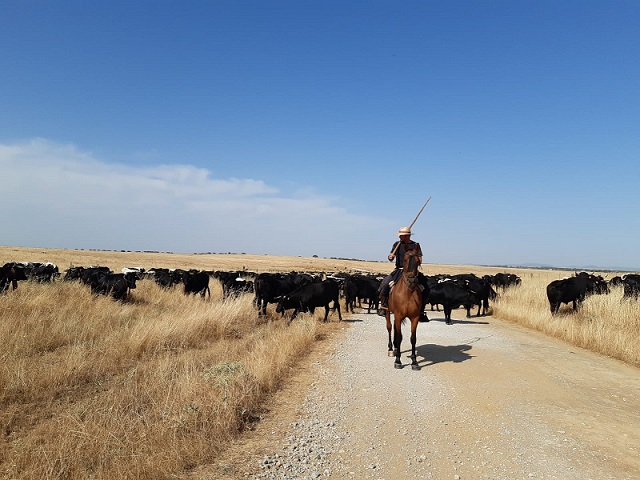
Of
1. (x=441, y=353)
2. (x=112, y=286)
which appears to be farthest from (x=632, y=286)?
(x=112, y=286)

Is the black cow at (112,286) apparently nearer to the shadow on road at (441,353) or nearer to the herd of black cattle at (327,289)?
the herd of black cattle at (327,289)

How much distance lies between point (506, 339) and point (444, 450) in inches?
332

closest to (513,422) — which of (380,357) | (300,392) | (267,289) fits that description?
(300,392)

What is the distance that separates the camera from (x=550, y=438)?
5.24m

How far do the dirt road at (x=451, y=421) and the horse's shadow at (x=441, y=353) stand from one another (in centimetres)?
7

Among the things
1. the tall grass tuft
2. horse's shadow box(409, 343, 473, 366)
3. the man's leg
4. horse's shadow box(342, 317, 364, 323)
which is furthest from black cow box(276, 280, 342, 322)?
the man's leg

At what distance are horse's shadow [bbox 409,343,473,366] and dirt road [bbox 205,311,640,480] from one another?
2.9 inches

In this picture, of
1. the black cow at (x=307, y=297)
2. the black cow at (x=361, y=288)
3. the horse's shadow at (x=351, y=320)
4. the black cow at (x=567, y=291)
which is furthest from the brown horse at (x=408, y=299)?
the black cow at (x=361, y=288)

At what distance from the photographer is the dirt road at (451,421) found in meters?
Result: 4.50

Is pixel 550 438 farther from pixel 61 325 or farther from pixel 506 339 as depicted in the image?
pixel 61 325

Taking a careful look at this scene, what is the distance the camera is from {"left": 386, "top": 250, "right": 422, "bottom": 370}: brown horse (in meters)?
8.59

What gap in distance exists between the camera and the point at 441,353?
10141mm

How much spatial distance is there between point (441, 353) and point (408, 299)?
232 cm

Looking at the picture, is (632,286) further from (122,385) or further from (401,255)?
(122,385)
